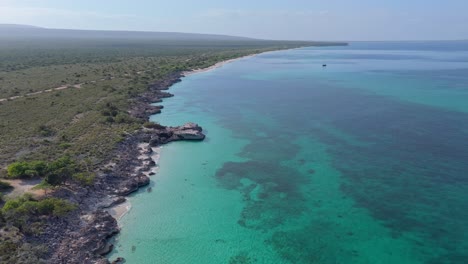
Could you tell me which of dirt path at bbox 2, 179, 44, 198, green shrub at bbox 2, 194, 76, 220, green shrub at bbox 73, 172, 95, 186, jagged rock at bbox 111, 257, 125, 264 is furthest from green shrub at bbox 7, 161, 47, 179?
jagged rock at bbox 111, 257, 125, 264

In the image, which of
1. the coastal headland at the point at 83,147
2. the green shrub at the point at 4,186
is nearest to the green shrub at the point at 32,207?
the coastal headland at the point at 83,147

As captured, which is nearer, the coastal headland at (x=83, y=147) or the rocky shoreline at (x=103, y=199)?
the rocky shoreline at (x=103, y=199)

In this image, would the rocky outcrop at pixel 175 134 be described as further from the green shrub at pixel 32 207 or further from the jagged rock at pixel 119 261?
the jagged rock at pixel 119 261

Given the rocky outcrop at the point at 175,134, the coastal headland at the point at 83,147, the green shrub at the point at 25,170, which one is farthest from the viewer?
the rocky outcrop at the point at 175,134

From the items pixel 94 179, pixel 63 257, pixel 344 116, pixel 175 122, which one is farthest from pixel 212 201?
pixel 344 116

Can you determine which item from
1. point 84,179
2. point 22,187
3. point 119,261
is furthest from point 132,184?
point 119,261
